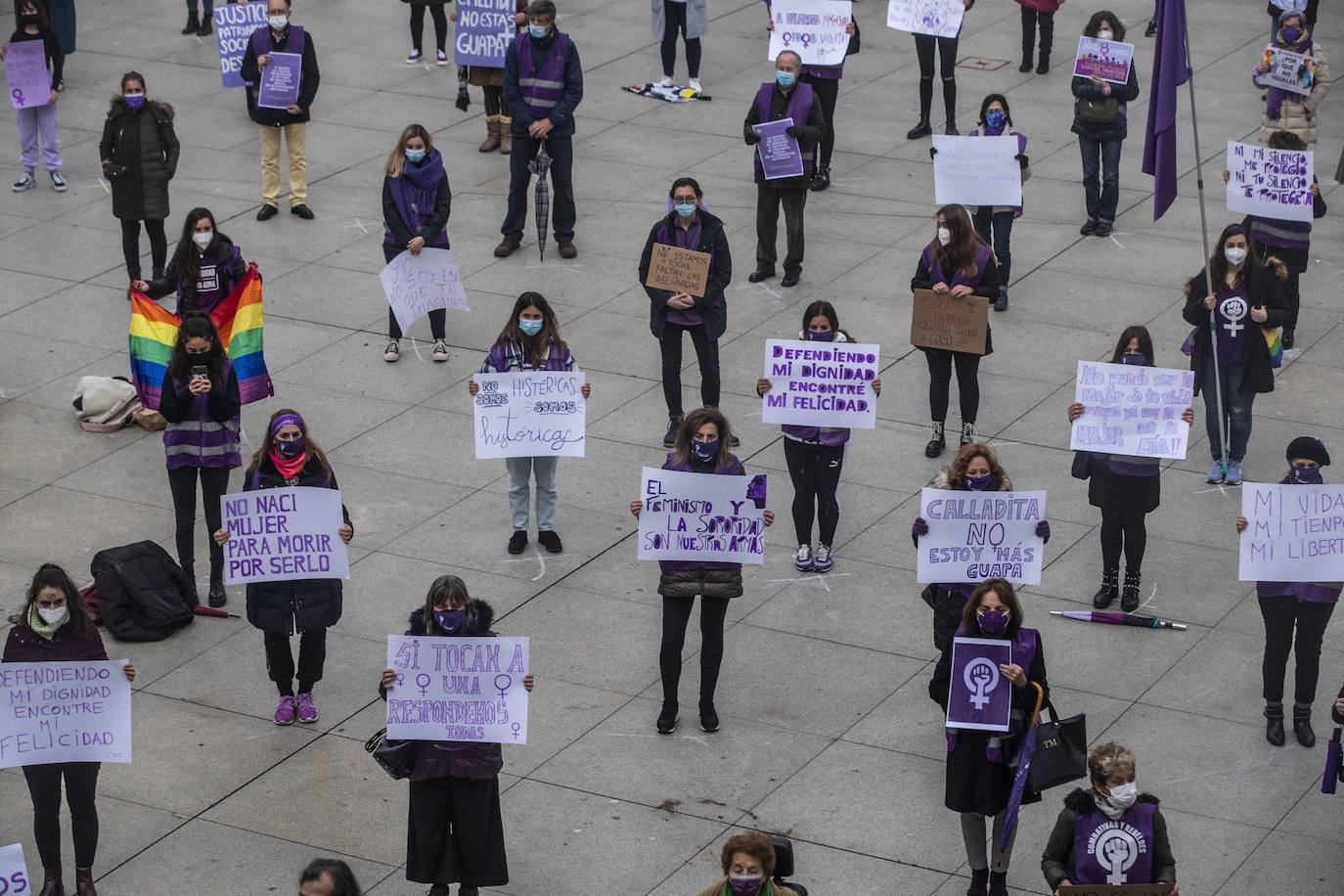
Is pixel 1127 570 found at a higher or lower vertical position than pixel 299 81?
lower

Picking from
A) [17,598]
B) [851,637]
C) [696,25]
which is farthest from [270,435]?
[696,25]

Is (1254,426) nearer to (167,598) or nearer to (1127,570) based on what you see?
(1127,570)

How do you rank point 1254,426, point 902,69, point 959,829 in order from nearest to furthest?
point 959,829
point 1254,426
point 902,69

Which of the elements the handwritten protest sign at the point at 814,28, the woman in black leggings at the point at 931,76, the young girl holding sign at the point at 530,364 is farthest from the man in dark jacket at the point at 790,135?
the young girl holding sign at the point at 530,364

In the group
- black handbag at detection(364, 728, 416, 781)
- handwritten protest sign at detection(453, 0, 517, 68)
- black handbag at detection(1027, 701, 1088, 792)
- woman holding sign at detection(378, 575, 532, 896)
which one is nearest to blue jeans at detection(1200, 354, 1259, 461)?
black handbag at detection(1027, 701, 1088, 792)

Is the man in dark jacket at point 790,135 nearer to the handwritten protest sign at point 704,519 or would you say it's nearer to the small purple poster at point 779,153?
the small purple poster at point 779,153

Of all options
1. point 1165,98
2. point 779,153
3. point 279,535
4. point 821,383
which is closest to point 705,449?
point 821,383

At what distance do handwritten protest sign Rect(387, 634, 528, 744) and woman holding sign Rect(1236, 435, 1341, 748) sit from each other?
3677 millimetres

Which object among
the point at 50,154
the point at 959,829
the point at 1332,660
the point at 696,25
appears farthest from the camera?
the point at 696,25

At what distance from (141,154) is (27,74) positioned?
2958 millimetres

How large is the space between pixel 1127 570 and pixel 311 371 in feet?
20.6

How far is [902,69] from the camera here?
71.8 feet

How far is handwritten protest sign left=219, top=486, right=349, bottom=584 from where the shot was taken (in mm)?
10047

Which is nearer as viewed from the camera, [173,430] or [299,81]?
[173,430]
